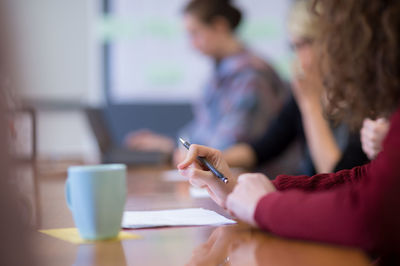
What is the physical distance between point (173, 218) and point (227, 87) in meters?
1.88

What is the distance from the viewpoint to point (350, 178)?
86 centimetres

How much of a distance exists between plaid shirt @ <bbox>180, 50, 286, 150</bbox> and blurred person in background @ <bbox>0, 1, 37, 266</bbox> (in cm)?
217

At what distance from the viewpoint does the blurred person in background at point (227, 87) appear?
2516 mm

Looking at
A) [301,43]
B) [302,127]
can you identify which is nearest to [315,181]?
[301,43]

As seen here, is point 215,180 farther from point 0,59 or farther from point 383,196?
point 0,59

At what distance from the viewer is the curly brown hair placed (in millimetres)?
648

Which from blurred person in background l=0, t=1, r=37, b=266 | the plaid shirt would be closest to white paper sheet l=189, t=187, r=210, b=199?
blurred person in background l=0, t=1, r=37, b=266

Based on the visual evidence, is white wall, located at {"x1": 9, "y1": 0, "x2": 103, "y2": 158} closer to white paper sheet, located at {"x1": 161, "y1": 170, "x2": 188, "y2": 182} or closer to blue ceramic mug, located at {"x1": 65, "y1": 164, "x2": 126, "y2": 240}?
white paper sheet, located at {"x1": 161, "y1": 170, "x2": 188, "y2": 182}

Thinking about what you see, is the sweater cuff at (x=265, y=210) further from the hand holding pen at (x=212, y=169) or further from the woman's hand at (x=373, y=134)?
the woman's hand at (x=373, y=134)

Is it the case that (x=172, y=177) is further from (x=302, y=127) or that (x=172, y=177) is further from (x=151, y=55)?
(x=151, y=55)

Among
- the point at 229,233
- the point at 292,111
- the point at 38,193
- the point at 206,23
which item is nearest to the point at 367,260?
the point at 229,233

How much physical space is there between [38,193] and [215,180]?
0.69 metres

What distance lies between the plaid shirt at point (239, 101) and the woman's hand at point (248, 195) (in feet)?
5.74

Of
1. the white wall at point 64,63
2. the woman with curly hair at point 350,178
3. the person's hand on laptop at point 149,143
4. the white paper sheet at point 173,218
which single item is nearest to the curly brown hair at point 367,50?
the woman with curly hair at point 350,178
